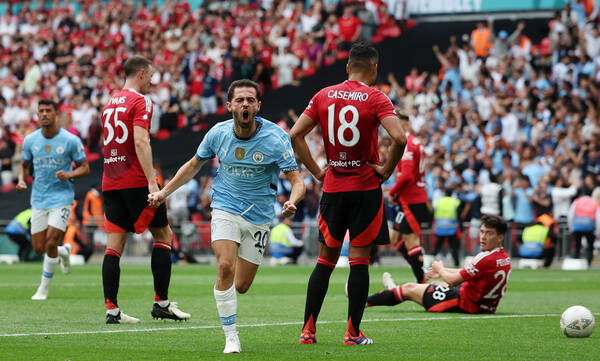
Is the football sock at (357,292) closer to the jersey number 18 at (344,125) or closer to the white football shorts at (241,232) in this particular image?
the white football shorts at (241,232)

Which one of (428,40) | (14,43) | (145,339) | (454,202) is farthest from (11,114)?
(145,339)

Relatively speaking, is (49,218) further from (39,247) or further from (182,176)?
(182,176)

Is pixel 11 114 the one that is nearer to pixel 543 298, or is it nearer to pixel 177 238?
pixel 177 238

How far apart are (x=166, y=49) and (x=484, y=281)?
2515 centimetres

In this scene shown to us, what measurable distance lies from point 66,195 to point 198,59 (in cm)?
1989

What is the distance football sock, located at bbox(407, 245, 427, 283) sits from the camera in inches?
591

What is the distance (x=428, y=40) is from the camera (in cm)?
3250

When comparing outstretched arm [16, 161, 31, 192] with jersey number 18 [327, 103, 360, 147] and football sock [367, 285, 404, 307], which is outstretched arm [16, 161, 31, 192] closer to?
football sock [367, 285, 404, 307]

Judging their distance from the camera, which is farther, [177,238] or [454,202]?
[177,238]

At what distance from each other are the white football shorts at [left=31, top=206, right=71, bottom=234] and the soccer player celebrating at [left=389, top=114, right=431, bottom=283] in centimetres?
452

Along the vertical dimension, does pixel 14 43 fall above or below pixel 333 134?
above

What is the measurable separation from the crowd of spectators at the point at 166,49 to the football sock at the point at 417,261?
1644cm

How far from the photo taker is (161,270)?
36.0ft

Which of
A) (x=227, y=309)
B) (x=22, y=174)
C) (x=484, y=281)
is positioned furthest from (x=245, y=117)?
(x=22, y=174)
